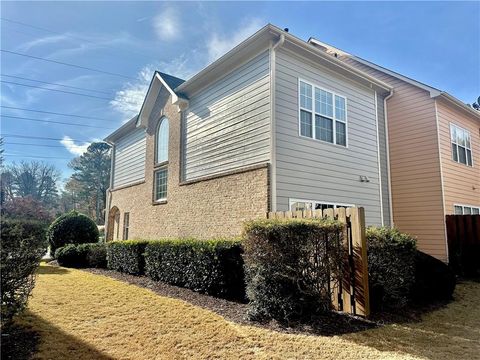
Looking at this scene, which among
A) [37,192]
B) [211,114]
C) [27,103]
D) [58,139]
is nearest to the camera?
[211,114]

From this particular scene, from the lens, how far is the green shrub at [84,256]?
1349 centimetres

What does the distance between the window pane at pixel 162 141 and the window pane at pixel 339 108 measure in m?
7.74

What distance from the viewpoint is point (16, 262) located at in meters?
4.36

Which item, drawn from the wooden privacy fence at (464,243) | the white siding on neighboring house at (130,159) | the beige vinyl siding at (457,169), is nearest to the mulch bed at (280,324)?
the wooden privacy fence at (464,243)

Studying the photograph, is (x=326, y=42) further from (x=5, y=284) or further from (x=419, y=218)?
(x=5, y=284)

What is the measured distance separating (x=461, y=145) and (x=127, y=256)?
15.2 meters

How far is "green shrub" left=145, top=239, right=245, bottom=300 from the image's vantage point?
23.9 feet

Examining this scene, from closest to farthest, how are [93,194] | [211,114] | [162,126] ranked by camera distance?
[211,114] < [162,126] < [93,194]

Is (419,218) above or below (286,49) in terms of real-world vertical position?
below

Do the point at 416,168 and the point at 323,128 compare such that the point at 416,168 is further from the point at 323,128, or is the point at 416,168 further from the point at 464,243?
the point at 323,128

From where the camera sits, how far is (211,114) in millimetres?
12055

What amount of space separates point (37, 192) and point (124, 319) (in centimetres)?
4478

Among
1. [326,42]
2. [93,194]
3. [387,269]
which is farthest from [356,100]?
[93,194]

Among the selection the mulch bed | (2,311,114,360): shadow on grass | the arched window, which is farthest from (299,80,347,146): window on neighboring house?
(2,311,114,360): shadow on grass
